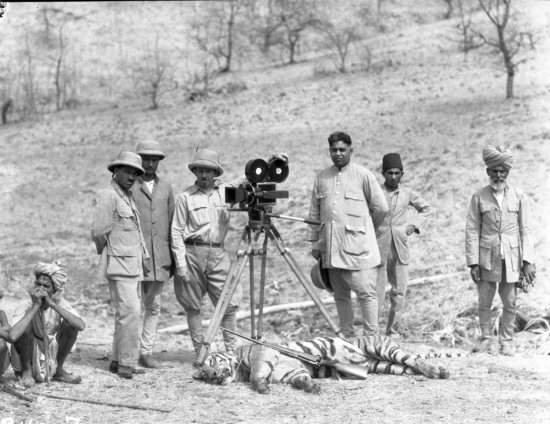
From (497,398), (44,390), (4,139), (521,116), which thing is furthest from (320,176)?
(4,139)

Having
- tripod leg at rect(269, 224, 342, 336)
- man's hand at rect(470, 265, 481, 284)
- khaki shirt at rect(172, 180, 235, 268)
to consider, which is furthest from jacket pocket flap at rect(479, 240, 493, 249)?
khaki shirt at rect(172, 180, 235, 268)

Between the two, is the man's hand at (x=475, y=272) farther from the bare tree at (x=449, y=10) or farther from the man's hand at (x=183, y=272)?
the bare tree at (x=449, y=10)

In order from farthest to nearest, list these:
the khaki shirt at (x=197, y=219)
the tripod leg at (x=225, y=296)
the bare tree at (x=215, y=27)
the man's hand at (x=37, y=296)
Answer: the bare tree at (x=215, y=27) < the khaki shirt at (x=197, y=219) < the tripod leg at (x=225, y=296) < the man's hand at (x=37, y=296)

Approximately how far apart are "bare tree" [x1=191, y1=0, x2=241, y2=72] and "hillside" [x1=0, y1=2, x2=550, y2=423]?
8.60 ft

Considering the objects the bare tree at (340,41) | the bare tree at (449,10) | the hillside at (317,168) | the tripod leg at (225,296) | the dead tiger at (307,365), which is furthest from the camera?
the bare tree at (449,10)

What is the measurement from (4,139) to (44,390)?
15450 mm

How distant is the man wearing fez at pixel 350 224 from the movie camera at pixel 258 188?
1.59 ft

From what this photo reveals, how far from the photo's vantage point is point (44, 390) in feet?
17.0

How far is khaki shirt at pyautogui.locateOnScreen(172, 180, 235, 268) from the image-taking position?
590 centimetres

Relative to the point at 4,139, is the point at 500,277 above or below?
below

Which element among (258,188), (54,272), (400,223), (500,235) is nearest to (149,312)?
(54,272)

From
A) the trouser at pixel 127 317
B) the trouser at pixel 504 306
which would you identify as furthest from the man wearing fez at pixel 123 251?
the trouser at pixel 504 306

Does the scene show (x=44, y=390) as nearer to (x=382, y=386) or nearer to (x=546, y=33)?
(x=382, y=386)

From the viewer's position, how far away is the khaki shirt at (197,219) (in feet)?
19.4
